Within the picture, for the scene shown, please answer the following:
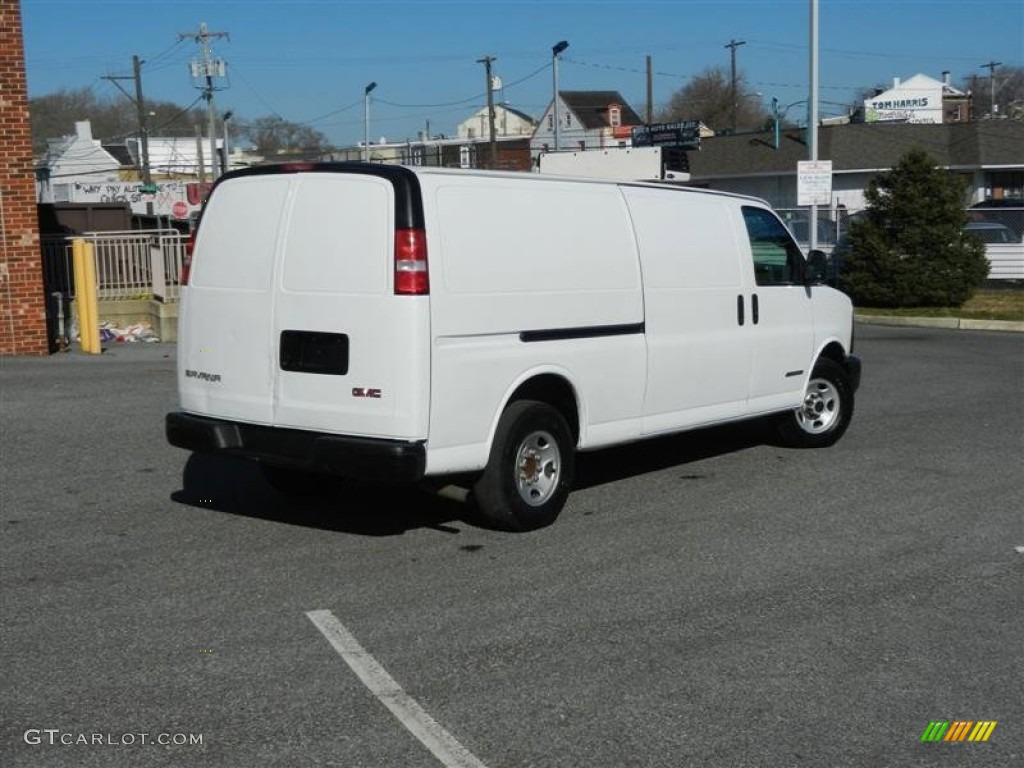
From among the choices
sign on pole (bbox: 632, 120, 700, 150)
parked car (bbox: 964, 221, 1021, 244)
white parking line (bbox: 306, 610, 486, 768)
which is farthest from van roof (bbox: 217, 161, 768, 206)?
sign on pole (bbox: 632, 120, 700, 150)

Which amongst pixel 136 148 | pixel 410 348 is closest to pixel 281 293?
pixel 410 348

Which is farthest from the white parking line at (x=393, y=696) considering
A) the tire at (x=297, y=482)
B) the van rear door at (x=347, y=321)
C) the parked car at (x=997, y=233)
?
the parked car at (x=997, y=233)

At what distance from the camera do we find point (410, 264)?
6594mm

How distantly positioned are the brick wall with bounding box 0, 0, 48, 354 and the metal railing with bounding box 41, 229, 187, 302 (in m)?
A: 2.80

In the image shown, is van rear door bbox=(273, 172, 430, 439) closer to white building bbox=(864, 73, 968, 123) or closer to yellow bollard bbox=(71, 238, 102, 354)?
yellow bollard bbox=(71, 238, 102, 354)

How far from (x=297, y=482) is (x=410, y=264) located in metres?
2.30

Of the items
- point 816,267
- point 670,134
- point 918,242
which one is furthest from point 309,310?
point 670,134

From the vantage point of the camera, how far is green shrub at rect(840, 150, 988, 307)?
985 inches

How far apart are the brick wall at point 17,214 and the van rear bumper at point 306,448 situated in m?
10.1

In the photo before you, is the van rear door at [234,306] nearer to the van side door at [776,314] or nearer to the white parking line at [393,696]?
the white parking line at [393,696]

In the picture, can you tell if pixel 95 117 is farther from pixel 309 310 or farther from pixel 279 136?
pixel 309 310

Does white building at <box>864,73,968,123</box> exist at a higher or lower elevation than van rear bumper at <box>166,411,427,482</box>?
higher

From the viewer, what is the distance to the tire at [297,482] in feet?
27.0

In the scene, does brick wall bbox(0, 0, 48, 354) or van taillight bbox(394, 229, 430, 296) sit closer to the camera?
van taillight bbox(394, 229, 430, 296)
